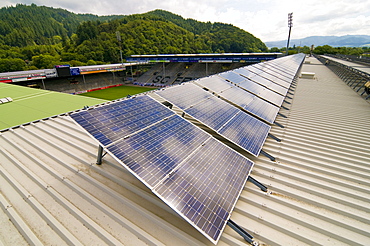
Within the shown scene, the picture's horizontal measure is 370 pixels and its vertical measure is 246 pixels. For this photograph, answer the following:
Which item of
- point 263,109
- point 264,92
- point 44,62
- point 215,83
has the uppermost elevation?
point 44,62

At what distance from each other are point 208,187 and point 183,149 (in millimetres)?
1223

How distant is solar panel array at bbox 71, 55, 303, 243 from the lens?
11.8ft

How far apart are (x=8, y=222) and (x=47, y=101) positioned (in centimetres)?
1606

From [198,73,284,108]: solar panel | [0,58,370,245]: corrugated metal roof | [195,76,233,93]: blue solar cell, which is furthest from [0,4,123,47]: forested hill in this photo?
[198,73,284,108]: solar panel

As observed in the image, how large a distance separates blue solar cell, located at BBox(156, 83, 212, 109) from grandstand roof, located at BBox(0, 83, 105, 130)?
9908 mm

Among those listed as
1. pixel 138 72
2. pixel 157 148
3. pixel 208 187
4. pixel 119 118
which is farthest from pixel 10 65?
pixel 208 187

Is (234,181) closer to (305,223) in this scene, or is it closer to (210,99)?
(305,223)

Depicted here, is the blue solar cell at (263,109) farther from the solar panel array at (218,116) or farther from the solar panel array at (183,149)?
the solar panel array at (183,149)

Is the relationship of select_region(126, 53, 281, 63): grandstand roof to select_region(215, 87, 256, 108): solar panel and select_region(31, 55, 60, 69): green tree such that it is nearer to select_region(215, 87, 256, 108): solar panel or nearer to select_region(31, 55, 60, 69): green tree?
select_region(31, 55, 60, 69): green tree

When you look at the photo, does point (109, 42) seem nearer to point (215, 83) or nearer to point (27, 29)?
point (27, 29)

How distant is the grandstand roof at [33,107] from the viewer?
1188cm

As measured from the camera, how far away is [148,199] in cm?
456

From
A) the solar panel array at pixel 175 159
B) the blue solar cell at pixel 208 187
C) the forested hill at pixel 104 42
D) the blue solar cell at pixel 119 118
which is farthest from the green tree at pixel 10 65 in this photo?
the blue solar cell at pixel 208 187

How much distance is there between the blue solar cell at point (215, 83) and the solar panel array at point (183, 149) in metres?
1.91
